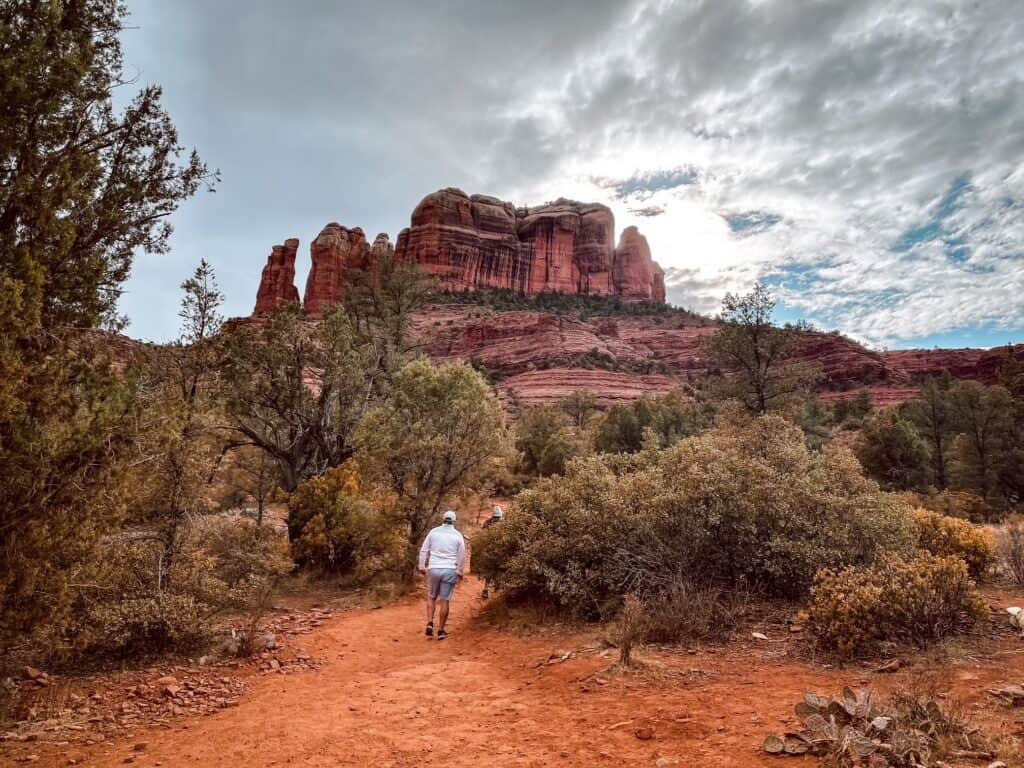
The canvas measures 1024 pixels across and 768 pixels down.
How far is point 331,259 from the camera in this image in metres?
92.7

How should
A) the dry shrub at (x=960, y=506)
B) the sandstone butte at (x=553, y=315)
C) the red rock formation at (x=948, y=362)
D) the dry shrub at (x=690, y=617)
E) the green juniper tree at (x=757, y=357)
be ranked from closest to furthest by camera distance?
the dry shrub at (x=690, y=617) → the dry shrub at (x=960, y=506) → the green juniper tree at (x=757, y=357) → the sandstone butte at (x=553, y=315) → the red rock formation at (x=948, y=362)

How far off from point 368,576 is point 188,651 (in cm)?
508

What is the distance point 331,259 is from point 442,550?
92.7m

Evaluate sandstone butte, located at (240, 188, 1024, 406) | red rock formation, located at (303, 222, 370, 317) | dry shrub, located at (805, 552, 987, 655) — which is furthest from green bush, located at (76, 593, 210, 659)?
red rock formation, located at (303, 222, 370, 317)

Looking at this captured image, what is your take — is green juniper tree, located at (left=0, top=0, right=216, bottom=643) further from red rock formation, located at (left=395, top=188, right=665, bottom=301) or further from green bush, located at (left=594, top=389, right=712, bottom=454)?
red rock formation, located at (left=395, top=188, right=665, bottom=301)

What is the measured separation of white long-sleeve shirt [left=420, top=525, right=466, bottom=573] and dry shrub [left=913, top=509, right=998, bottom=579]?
752 centimetres

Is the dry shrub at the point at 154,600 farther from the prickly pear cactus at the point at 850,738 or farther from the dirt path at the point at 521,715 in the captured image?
the prickly pear cactus at the point at 850,738

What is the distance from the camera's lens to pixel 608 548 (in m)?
8.36

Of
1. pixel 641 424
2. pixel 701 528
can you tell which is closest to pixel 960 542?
pixel 701 528

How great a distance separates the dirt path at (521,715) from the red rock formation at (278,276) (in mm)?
99406

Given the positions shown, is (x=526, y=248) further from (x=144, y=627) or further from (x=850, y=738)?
(x=850, y=738)

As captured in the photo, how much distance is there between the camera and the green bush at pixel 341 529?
12.0 metres

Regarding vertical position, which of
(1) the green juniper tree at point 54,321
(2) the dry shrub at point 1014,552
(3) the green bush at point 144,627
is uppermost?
(1) the green juniper tree at point 54,321

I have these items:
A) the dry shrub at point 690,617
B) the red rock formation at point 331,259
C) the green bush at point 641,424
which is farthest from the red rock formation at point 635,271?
the dry shrub at point 690,617
